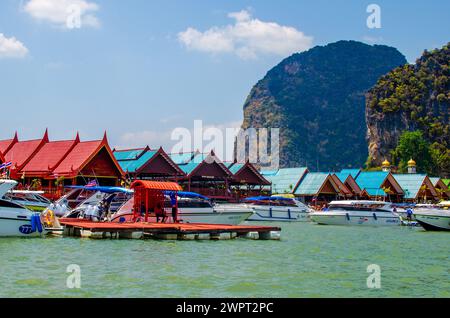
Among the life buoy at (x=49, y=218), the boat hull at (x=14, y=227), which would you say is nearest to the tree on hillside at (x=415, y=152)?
the life buoy at (x=49, y=218)

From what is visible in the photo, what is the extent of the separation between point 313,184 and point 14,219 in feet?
167

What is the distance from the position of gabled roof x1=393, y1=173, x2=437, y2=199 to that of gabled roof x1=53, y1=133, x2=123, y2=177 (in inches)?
1822

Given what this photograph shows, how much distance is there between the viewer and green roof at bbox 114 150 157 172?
59.9 metres

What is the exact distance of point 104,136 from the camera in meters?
54.8

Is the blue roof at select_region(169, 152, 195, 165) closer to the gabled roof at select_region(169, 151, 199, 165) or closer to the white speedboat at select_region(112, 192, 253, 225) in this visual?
the gabled roof at select_region(169, 151, 199, 165)

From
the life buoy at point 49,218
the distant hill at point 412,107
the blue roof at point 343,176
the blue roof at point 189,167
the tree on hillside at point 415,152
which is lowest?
the life buoy at point 49,218

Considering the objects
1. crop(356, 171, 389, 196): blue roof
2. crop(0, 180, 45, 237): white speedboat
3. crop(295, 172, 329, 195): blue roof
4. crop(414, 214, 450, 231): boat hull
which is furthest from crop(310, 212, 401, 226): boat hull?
crop(0, 180, 45, 237): white speedboat

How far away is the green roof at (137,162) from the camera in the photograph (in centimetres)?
5991

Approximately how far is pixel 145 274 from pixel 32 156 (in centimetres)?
4387

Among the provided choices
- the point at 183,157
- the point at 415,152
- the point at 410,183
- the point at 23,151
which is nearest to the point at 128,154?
the point at 23,151

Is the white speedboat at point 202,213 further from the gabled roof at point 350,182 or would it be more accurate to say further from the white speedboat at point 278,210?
the gabled roof at point 350,182
